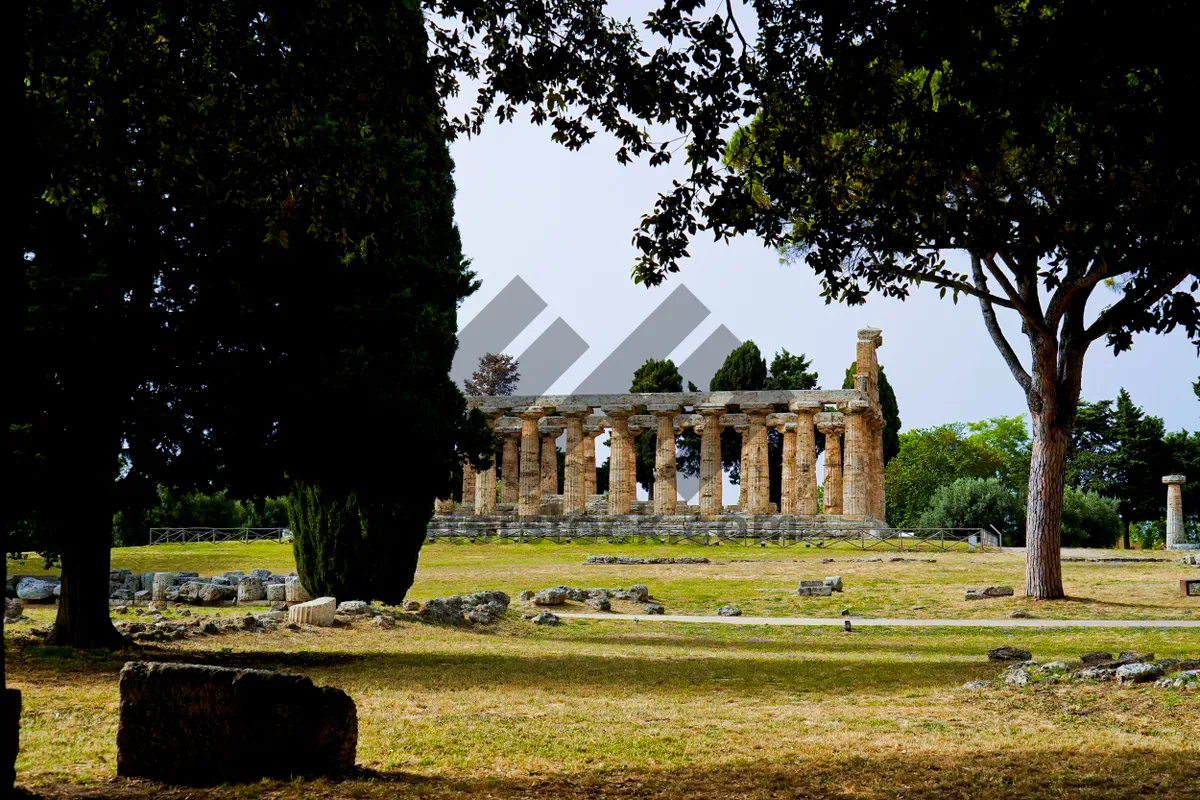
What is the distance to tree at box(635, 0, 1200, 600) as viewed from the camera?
6633 millimetres

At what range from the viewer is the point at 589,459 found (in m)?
55.5

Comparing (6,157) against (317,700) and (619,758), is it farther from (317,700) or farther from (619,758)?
(619,758)

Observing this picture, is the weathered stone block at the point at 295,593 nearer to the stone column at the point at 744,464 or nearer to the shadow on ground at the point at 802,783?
the shadow on ground at the point at 802,783

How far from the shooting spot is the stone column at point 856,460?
1831 inches

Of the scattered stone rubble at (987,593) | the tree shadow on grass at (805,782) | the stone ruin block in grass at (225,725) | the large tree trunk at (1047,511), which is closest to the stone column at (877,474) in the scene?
the scattered stone rubble at (987,593)

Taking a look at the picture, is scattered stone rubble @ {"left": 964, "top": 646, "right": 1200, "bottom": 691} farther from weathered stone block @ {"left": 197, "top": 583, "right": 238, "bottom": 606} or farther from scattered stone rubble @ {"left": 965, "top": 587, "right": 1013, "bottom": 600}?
weathered stone block @ {"left": 197, "top": 583, "right": 238, "bottom": 606}

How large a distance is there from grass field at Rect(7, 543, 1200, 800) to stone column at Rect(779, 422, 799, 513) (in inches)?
1148

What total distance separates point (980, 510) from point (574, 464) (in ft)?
59.4

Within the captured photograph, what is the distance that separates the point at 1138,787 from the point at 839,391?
42.1 m

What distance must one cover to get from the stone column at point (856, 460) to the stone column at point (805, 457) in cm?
134

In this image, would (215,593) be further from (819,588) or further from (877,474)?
(877,474)

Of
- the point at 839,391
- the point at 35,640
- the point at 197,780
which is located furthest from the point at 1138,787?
the point at 839,391

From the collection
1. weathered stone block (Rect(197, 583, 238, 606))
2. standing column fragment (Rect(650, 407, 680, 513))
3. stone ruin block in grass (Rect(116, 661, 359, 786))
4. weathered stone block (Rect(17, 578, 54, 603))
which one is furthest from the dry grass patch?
standing column fragment (Rect(650, 407, 680, 513))

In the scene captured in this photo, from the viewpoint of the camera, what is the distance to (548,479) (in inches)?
2124
